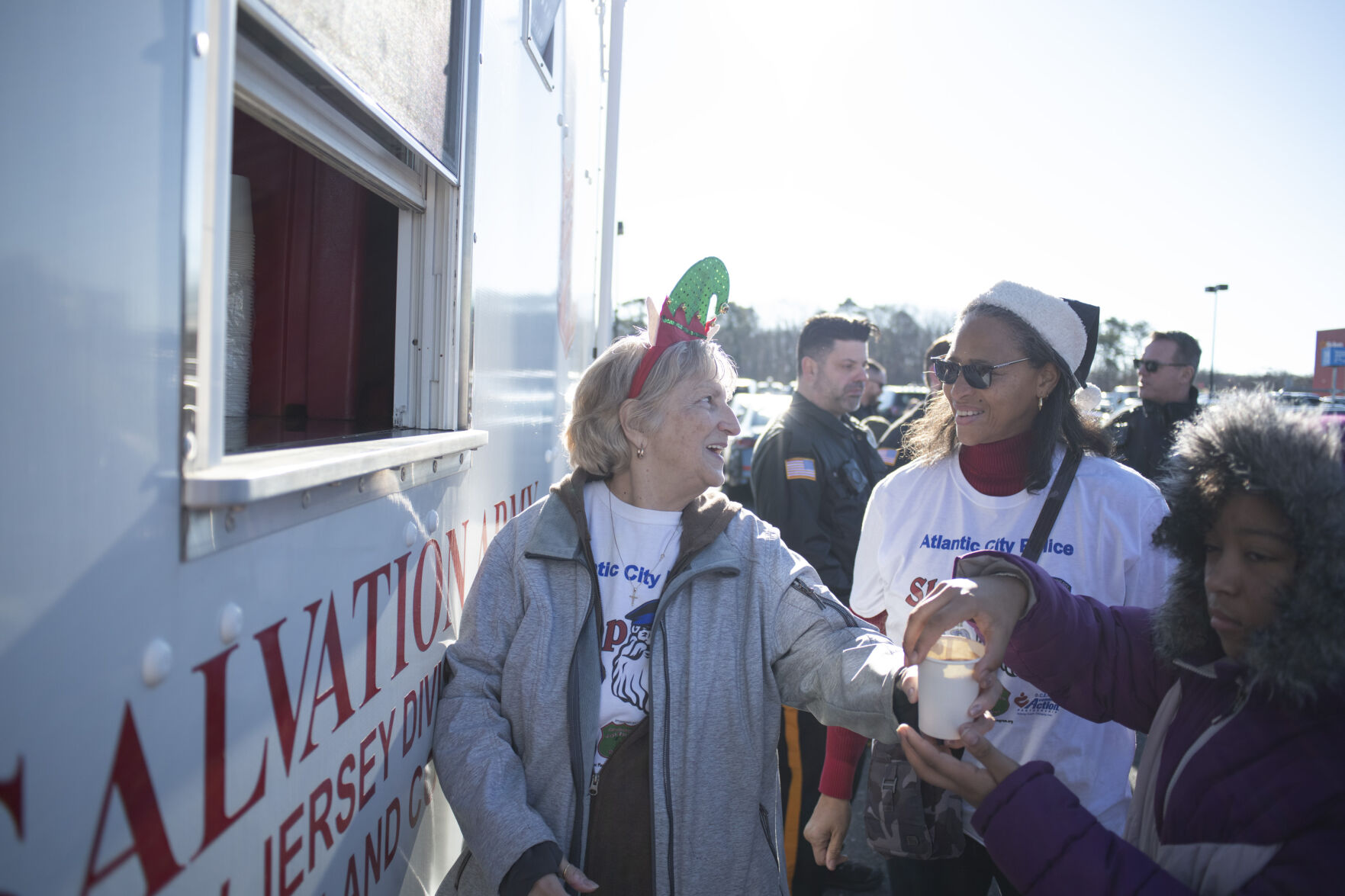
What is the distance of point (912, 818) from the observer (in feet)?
6.46

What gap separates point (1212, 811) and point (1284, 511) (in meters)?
0.44

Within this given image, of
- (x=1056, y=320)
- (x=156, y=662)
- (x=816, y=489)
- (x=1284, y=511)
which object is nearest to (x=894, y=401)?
(x=816, y=489)

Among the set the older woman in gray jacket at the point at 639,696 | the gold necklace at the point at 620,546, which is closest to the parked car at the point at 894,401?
the gold necklace at the point at 620,546

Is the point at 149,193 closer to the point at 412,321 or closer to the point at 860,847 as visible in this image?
the point at 412,321

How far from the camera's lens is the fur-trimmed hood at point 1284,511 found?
109cm

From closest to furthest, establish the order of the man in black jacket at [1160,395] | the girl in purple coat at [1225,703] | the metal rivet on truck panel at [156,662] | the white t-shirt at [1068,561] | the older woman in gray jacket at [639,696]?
1. the metal rivet on truck panel at [156,662]
2. the girl in purple coat at [1225,703]
3. the older woman in gray jacket at [639,696]
4. the white t-shirt at [1068,561]
5. the man in black jacket at [1160,395]

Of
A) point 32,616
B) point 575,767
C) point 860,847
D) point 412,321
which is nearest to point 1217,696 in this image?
point 575,767

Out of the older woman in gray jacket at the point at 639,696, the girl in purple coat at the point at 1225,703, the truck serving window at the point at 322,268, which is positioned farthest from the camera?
the older woman in gray jacket at the point at 639,696

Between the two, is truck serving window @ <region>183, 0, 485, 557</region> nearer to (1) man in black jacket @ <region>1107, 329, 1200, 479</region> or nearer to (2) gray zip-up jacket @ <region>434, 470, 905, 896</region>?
(2) gray zip-up jacket @ <region>434, 470, 905, 896</region>

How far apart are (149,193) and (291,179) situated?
56.6 inches

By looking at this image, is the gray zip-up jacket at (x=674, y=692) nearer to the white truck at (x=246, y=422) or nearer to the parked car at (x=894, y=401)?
the white truck at (x=246, y=422)

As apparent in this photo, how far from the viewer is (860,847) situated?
372 centimetres

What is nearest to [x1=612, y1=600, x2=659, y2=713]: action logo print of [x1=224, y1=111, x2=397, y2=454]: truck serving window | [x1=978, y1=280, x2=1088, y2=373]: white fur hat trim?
[x1=224, y1=111, x2=397, y2=454]: truck serving window

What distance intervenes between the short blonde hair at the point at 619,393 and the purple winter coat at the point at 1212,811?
1.16 meters
